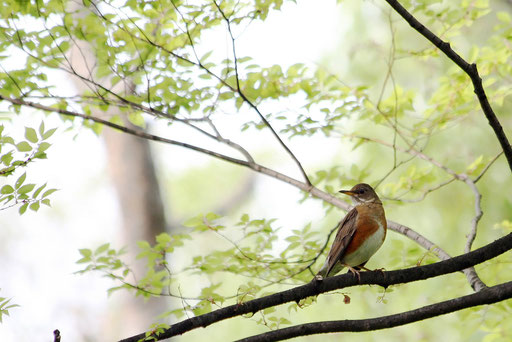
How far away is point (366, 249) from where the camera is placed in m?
4.49

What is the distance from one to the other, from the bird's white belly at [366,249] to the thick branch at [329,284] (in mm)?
1025

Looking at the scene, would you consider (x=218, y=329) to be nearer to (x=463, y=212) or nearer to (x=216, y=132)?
(x=463, y=212)

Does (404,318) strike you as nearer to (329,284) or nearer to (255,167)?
(329,284)

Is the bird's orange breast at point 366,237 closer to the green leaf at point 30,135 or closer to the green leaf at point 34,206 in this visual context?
the green leaf at point 34,206

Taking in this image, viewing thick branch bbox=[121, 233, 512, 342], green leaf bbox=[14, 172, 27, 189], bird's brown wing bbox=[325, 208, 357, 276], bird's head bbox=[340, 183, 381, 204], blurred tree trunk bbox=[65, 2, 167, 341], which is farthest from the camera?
blurred tree trunk bbox=[65, 2, 167, 341]

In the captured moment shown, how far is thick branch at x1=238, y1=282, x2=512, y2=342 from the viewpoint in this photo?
9.89ft

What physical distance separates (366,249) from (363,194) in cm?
68

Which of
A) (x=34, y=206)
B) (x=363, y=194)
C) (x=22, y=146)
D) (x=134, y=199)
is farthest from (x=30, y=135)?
(x=134, y=199)

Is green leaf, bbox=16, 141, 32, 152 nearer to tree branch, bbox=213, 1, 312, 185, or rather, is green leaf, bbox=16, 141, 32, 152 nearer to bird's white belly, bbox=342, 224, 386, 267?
tree branch, bbox=213, 1, 312, 185

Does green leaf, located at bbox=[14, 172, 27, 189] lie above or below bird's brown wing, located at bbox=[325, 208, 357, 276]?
above

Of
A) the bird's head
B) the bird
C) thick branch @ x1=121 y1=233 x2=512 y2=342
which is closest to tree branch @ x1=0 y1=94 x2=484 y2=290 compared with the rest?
the bird's head

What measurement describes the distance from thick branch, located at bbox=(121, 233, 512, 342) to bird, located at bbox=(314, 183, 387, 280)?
103 cm

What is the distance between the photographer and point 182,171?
1791 cm

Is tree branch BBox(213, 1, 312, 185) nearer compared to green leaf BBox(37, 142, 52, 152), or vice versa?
green leaf BBox(37, 142, 52, 152)
